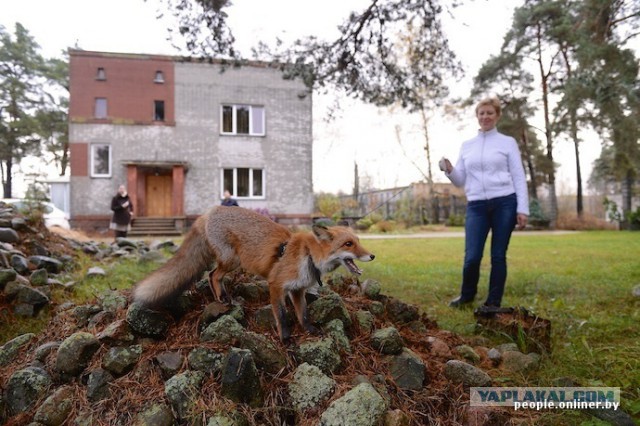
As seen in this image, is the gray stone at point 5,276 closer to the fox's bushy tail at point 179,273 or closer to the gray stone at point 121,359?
the fox's bushy tail at point 179,273

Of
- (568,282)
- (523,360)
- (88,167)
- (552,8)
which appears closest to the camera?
(523,360)

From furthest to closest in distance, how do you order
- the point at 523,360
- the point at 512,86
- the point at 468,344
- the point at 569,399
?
1. the point at 512,86
2. the point at 468,344
3. the point at 523,360
4. the point at 569,399

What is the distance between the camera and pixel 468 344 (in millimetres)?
2854

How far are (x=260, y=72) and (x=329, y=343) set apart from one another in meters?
18.1

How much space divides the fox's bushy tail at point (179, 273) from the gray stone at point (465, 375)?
5.57 feet

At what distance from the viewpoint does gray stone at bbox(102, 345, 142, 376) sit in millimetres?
2018

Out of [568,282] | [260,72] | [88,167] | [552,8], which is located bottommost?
[568,282]

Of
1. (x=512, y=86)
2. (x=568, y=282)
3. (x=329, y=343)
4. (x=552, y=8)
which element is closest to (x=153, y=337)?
(x=329, y=343)

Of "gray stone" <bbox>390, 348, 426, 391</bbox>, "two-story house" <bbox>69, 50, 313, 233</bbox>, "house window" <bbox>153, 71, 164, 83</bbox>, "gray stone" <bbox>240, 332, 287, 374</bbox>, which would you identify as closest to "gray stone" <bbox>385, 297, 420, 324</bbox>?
"gray stone" <bbox>390, 348, 426, 391</bbox>

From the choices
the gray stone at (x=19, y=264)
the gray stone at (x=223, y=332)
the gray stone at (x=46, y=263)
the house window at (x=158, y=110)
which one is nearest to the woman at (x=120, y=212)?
the gray stone at (x=46, y=263)

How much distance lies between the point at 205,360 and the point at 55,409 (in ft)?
2.49

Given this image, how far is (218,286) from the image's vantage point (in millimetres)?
2553

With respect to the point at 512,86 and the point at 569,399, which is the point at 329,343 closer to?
the point at 569,399

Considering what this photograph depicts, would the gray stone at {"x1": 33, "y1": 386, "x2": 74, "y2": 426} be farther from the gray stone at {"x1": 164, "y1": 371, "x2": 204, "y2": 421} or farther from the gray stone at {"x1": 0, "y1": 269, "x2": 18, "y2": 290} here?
the gray stone at {"x1": 0, "y1": 269, "x2": 18, "y2": 290}
